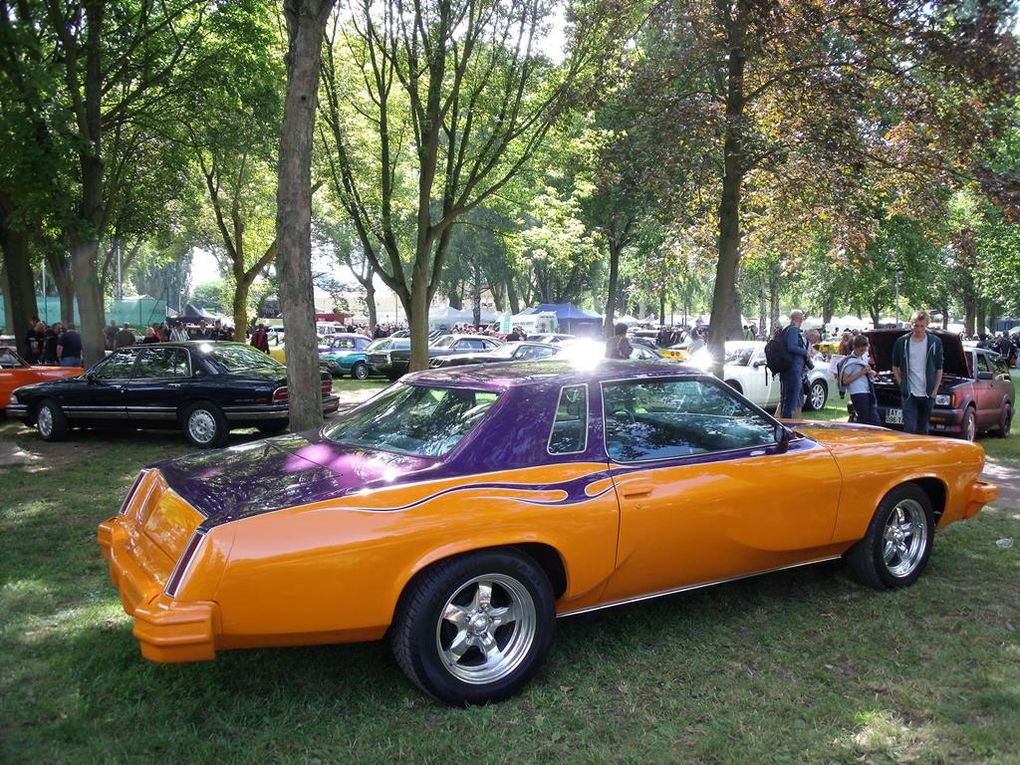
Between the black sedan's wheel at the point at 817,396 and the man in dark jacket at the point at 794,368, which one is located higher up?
the man in dark jacket at the point at 794,368

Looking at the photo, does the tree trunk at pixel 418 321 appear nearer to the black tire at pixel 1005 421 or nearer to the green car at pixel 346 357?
the black tire at pixel 1005 421

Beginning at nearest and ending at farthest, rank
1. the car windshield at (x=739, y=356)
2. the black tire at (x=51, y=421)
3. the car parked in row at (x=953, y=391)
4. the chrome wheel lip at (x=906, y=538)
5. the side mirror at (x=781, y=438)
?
the side mirror at (x=781, y=438) → the chrome wheel lip at (x=906, y=538) → the car parked in row at (x=953, y=391) → the black tire at (x=51, y=421) → the car windshield at (x=739, y=356)

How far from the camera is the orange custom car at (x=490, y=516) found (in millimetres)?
3057

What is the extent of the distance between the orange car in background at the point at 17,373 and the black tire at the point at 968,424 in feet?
42.0

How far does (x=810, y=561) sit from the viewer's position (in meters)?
4.56

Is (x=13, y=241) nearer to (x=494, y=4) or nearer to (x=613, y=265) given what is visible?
(x=494, y=4)

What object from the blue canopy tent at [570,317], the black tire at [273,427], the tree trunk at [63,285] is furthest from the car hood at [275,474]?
the blue canopy tent at [570,317]

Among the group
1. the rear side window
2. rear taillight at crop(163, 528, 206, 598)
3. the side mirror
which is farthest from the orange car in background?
the side mirror

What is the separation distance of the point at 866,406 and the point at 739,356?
17.9 feet

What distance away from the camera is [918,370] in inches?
333

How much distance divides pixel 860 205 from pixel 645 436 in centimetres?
732

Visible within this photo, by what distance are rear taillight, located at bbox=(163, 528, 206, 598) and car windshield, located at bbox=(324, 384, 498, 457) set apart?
1044mm

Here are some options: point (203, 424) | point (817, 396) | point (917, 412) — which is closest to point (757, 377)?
point (817, 396)

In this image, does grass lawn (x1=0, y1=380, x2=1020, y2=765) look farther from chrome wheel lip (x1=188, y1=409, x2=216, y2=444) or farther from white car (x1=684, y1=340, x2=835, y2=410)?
white car (x1=684, y1=340, x2=835, y2=410)
